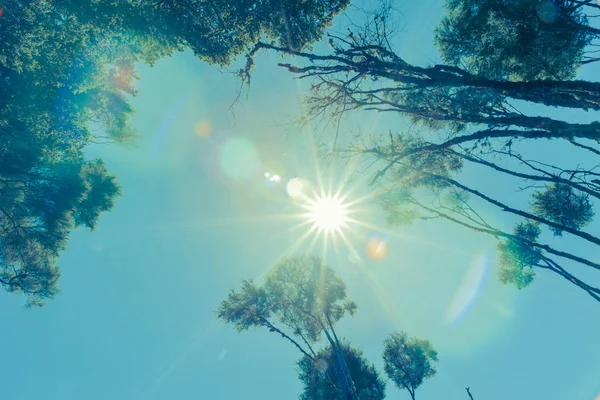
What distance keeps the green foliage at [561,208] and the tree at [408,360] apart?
1263cm

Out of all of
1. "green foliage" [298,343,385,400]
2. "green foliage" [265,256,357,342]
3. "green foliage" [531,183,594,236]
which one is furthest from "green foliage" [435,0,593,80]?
"green foliage" [298,343,385,400]

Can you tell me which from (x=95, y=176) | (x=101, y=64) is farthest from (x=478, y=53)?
(x=95, y=176)

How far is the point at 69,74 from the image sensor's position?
33.9 ft

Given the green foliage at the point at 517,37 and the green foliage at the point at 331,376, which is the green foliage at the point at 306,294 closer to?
the green foliage at the point at 331,376

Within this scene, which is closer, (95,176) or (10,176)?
(10,176)

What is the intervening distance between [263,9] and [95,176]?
12352 mm

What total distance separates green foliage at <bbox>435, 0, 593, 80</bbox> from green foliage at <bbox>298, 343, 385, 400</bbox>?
57.2 feet

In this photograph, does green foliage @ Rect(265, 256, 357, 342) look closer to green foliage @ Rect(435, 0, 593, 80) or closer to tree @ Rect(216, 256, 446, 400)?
tree @ Rect(216, 256, 446, 400)

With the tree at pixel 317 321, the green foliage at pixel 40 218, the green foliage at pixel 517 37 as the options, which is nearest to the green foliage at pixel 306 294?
the tree at pixel 317 321

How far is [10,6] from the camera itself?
8.13 meters

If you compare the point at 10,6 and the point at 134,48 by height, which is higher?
the point at 134,48

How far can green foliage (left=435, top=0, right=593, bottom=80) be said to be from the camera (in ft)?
26.0

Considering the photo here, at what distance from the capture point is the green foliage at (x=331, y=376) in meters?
A: 17.0

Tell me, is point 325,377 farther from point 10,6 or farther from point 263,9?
point 10,6
